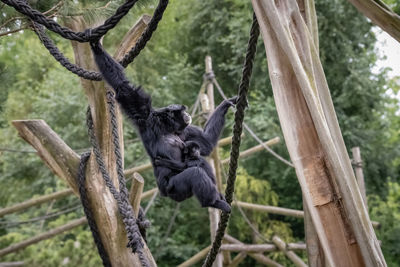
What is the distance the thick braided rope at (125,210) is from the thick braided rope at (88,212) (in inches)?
5.9

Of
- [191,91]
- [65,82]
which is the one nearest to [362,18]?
[191,91]

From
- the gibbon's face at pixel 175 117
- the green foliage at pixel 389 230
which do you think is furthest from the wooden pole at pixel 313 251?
the green foliage at pixel 389 230

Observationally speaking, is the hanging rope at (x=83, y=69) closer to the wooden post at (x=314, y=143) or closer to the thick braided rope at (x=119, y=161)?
the thick braided rope at (x=119, y=161)

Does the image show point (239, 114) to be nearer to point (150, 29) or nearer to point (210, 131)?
point (150, 29)

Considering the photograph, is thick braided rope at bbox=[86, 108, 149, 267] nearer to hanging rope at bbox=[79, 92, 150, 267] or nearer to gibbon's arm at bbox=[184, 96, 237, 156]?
hanging rope at bbox=[79, 92, 150, 267]

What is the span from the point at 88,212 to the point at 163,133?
1.05 meters

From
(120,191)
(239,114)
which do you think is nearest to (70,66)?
(120,191)

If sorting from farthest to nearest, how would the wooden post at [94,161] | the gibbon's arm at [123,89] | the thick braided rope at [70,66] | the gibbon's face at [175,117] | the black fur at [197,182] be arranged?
the gibbon's face at [175,117] < the black fur at [197,182] < the wooden post at [94,161] < the gibbon's arm at [123,89] < the thick braided rope at [70,66]

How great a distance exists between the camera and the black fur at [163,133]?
3.30 metres

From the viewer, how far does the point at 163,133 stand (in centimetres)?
405

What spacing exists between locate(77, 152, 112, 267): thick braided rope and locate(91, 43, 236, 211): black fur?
0.56 meters

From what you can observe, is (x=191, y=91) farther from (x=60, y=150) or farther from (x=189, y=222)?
(x=60, y=150)

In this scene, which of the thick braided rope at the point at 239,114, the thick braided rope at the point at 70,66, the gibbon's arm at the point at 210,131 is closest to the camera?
the thick braided rope at the point at 239,114

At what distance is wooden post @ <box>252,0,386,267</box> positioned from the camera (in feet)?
5.32
